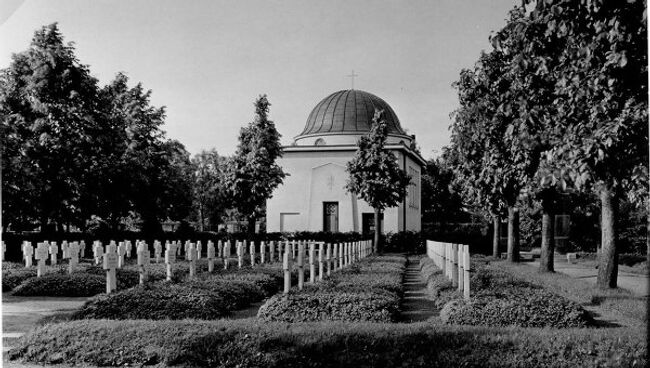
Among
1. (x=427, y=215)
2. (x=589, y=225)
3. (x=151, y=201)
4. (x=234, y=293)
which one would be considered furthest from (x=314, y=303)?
(x=427, y=215)

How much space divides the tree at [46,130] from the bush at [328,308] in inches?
526

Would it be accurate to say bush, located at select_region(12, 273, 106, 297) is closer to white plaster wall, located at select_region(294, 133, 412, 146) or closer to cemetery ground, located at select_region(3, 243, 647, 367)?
cemetery ground, located at select_region(3, 243, 647, 367)

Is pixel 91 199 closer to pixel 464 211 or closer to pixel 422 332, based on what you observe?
pixel 422 332

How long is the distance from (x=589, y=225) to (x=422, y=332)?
38.1m

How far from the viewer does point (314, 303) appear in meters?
9.74

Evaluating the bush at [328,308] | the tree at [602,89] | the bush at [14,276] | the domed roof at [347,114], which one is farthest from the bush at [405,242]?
the tree at [602,89]

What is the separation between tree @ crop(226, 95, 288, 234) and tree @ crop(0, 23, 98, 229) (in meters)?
13.4

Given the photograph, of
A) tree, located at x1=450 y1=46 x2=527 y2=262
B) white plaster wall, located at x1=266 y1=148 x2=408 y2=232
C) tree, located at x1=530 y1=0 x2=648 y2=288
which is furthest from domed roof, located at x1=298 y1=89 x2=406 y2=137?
tree, located at x1=530 y1=0 x2=648 y2=288

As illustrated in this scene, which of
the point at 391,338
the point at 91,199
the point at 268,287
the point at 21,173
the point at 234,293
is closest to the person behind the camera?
the point at 391,338

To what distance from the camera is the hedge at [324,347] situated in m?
6.90

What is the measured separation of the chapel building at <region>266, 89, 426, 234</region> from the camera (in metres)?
43.7

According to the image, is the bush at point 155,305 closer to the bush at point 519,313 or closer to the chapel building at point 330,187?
the bush at point 519,313

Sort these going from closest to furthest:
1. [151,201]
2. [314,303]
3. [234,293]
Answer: [314,303] < [234,293] < [151,201]

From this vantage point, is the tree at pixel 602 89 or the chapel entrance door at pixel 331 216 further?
→ the chapel entrance door at pixel 331 216
